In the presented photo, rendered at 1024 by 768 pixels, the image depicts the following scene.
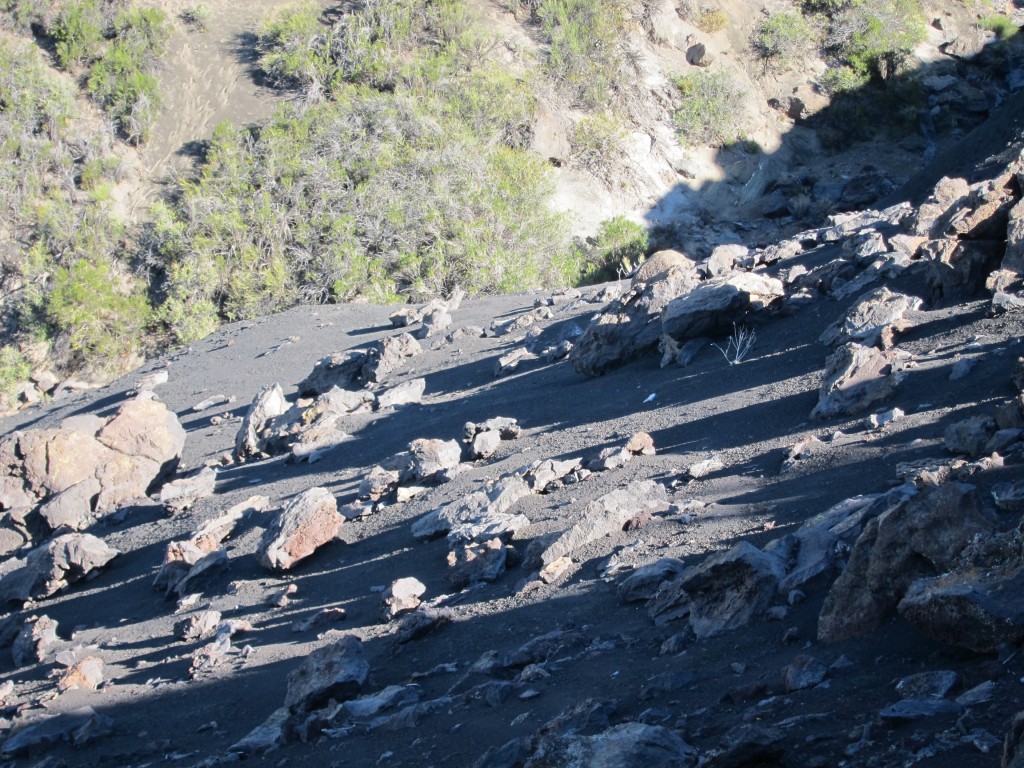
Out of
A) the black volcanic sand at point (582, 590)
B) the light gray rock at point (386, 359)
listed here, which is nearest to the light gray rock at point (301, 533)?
the black volcanic sand at point (582, 590)

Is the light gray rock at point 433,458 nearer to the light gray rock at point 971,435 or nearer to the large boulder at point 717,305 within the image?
the large boulder at point 717,305

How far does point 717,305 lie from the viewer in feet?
27.8

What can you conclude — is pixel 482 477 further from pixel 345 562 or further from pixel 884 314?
pixel 884 314

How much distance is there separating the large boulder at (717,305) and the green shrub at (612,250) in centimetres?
1317

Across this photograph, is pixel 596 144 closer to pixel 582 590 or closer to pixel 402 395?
pixel 402 395

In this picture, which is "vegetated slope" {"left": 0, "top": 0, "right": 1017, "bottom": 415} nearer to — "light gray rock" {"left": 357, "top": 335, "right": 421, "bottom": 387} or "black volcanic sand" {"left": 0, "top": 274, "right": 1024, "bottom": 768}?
"light gray rock" {"left": 357, "top": 335, "right": 421, "bottom": 387}

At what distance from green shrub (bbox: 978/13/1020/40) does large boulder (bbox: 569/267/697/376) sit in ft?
91.0

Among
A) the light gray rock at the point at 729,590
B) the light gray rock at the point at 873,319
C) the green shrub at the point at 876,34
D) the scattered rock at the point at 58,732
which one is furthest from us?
the green shrub at the point at 876,34

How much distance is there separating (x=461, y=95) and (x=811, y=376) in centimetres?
2016

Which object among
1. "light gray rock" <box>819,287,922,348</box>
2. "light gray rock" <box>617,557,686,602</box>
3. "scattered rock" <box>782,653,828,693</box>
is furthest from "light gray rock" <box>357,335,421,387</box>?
"scattered rock" <box>782,653,828,693</box>

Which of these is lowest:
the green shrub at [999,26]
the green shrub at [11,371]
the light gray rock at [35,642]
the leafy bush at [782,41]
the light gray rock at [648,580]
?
the light gray rock at [35,642]

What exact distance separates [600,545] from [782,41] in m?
29.2

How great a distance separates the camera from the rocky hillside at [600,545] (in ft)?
9.69

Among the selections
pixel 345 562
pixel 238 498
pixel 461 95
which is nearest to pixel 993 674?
pixel 345 562
